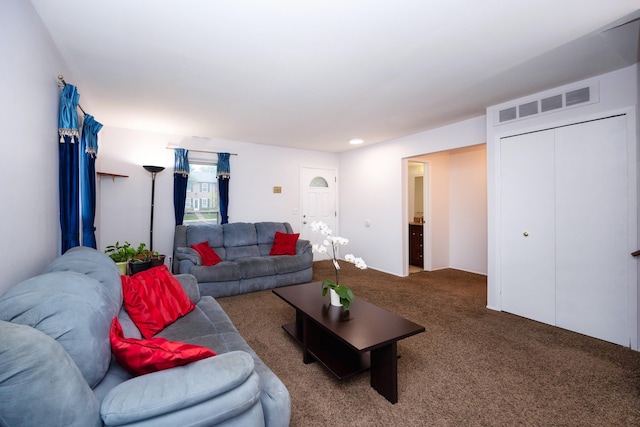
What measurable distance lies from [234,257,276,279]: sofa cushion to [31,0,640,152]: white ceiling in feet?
6.85

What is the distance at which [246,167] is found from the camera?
5.43m

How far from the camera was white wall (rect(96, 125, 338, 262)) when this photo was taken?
4.30m

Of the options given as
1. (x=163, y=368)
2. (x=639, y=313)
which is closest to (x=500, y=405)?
(x=639, y=313)

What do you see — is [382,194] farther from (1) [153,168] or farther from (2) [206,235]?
(1) [153,168]

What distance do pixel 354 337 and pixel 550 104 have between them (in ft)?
10.3

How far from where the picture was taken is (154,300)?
2033 millimetres

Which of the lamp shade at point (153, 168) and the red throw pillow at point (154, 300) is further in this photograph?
the lamp shade at point (153, 168)

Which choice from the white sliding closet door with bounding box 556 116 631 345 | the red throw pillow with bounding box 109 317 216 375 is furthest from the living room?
the red throw pillow with bounding box 109 317 216 375

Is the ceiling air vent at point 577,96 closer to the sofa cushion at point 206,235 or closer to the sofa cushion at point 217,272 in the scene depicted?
the sofa cushion at point 217,272

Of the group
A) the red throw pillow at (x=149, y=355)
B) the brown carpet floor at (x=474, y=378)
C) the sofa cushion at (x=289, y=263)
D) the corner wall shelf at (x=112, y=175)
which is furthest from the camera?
the sofa cushion at (x=289, y=263)

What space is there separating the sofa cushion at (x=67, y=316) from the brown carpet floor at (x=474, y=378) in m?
1.13

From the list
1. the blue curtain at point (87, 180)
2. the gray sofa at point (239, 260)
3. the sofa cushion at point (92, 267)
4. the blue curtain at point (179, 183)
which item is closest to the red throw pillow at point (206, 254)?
the gray sofa at point (239, 260)

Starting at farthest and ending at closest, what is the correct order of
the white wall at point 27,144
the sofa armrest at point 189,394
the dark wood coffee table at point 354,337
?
1. the dark wood coffee table at point 354,337
2. the white wall at point 27,144
3. the sofa armrest at point 189,394

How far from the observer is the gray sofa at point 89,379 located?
2.49 ft
